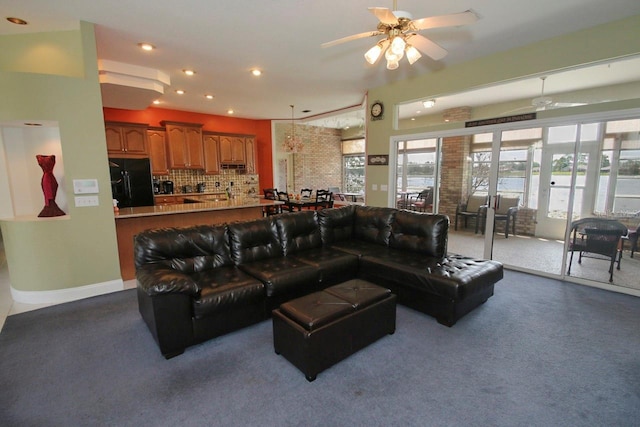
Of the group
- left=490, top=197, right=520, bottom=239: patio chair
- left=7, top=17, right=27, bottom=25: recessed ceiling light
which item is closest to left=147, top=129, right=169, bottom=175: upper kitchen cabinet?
left=7, top=17, right=27, bottom=25: recessed ceiling light

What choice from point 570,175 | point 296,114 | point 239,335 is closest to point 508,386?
point 239,335

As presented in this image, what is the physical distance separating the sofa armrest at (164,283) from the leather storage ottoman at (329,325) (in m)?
0.73

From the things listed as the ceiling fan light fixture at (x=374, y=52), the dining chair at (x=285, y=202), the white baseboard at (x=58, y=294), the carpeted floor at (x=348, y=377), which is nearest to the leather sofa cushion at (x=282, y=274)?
the carpeted floor at (x=348, y=377)

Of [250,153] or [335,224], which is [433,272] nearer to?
[335,224]

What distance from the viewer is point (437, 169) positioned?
6.02 metres

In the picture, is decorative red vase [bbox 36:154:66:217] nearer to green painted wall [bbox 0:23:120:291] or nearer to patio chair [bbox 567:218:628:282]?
green painted wall [bbox 0:23:120:291]

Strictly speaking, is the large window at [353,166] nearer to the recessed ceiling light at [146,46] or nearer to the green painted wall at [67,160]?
the recessed ceiling light at [146,46]

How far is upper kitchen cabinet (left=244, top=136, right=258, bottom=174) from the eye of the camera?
340 inches

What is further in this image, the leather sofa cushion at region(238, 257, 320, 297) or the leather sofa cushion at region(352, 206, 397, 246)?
the leather sofa cushion at region(352, 206, 397, 246)

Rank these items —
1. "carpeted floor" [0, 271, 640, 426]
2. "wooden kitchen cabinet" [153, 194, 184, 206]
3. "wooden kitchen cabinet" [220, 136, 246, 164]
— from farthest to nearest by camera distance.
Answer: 1. "wooden kitchen cabinet" [220, 136, 246, 164]
2. "wooden kitchen cabinet" [153, 194, 184, 206]
3. "carpeted floor" [0, 271, 640, 426]

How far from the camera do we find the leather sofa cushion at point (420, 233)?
351 centimetres

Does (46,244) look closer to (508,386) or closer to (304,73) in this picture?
(304,73)

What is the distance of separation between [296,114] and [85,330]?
730cm

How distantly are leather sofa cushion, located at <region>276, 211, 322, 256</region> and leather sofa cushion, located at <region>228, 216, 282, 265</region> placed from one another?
0.09m
